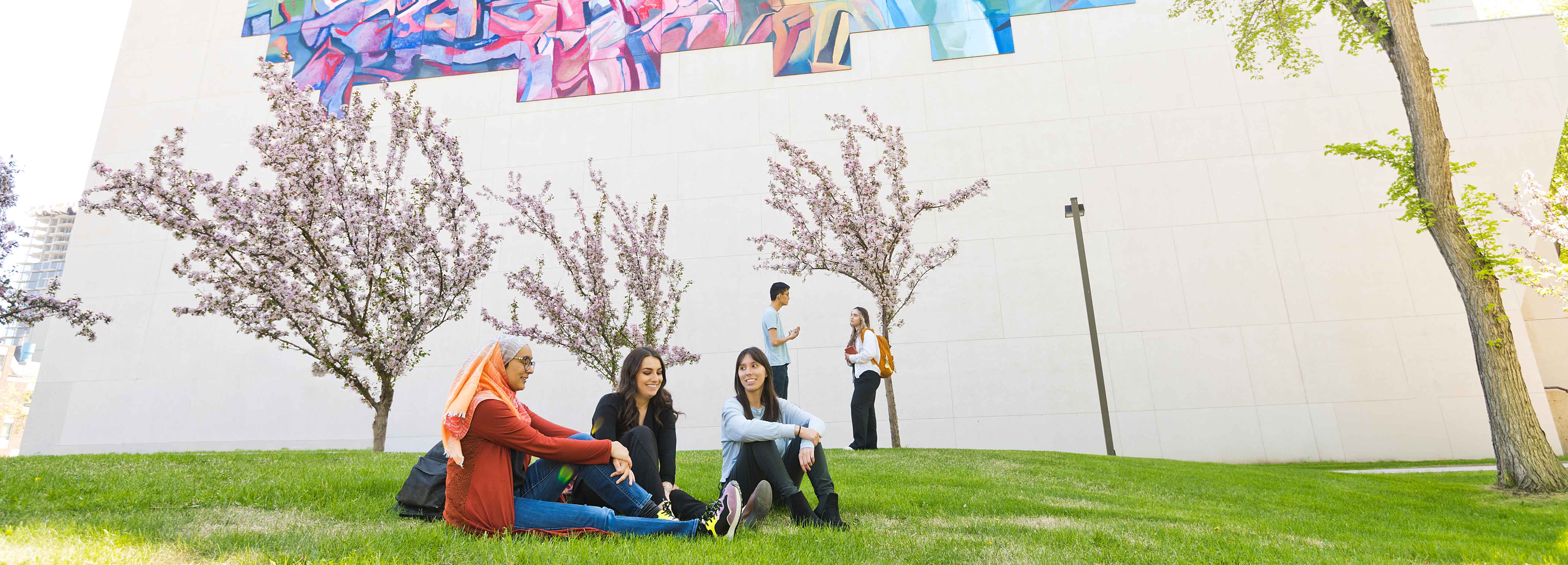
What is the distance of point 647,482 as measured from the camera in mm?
3797

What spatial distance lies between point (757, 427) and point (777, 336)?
4.41 m

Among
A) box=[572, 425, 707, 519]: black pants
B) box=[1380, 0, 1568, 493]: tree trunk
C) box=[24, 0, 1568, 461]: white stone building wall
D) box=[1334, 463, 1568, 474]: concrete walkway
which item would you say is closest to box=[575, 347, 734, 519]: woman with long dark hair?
box=[572, 425, 707, 519]: black pants

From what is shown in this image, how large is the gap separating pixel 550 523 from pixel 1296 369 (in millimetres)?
13611

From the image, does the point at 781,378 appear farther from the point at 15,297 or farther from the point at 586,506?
the point at 15,297

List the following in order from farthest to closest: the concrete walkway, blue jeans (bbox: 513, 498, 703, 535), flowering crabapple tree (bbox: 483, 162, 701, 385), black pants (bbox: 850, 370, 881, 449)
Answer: flowering crabapple tree (bbox: 483, 162, 701, 385) → the concrete walkway → black pants (bbox: 850, 370, 881, 449) → blue jeans (bbox: 513, 498, 703, 535)

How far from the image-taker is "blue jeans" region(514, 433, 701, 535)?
3.38 metres

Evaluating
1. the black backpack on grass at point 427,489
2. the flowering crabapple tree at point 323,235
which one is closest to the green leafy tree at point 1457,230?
the black backpack on grass at point 427,489

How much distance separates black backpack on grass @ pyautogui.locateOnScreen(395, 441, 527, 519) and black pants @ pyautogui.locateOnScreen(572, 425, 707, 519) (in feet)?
1.30

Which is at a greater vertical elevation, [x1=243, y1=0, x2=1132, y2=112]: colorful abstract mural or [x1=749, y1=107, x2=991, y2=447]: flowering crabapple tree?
[x1=243, y1=0, x2=1132, y2=112]: colorful abstract mural

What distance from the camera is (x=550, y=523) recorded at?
3383 millimetres

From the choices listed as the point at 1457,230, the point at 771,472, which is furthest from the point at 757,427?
the point at 1457,230

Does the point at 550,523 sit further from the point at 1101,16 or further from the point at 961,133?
the point at 1101,16

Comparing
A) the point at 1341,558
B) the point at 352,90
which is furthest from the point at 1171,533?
the point at 352,90

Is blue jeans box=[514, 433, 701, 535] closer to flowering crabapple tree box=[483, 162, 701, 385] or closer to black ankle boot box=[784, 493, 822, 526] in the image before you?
black ankle boot box=[784, 493, 822, 526]
